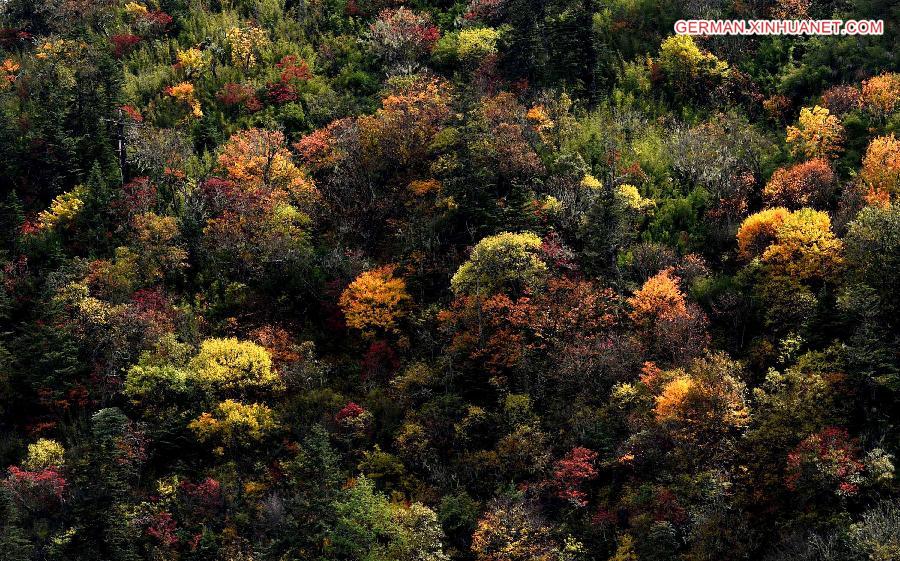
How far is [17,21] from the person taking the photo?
120 meters

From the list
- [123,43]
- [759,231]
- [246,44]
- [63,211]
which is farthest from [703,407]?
[123,43]

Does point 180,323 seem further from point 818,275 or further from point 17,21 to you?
point 17,21

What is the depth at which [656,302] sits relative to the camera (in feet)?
238

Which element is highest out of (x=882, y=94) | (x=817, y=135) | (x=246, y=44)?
(x=882, y=94)

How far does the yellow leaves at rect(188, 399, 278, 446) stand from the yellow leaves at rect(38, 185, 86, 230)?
85.1ft

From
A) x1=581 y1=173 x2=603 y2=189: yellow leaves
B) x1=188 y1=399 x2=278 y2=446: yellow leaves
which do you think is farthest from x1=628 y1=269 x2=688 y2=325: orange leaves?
x1=188 y1=399 x2=278 y2=446: yellow leaves

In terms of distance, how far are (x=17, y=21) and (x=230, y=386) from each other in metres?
66.8

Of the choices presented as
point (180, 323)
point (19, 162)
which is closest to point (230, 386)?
point (180, 323)

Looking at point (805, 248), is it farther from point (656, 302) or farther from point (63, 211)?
point (63, 211)

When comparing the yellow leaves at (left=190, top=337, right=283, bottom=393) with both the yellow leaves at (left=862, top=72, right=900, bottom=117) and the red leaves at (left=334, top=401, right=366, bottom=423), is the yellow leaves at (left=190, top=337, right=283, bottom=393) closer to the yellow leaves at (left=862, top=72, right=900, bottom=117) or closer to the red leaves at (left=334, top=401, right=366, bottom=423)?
the red leaves at (left=334, top=401, right=366, bottom=423)

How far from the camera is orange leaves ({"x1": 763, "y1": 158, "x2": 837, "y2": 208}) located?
76750 millimetres

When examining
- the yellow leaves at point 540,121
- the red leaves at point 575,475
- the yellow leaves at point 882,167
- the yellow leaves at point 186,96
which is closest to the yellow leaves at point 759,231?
the yellow leaves at point 882,167

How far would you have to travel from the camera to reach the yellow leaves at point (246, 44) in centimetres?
10631

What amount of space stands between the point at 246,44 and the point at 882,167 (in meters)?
61.1
